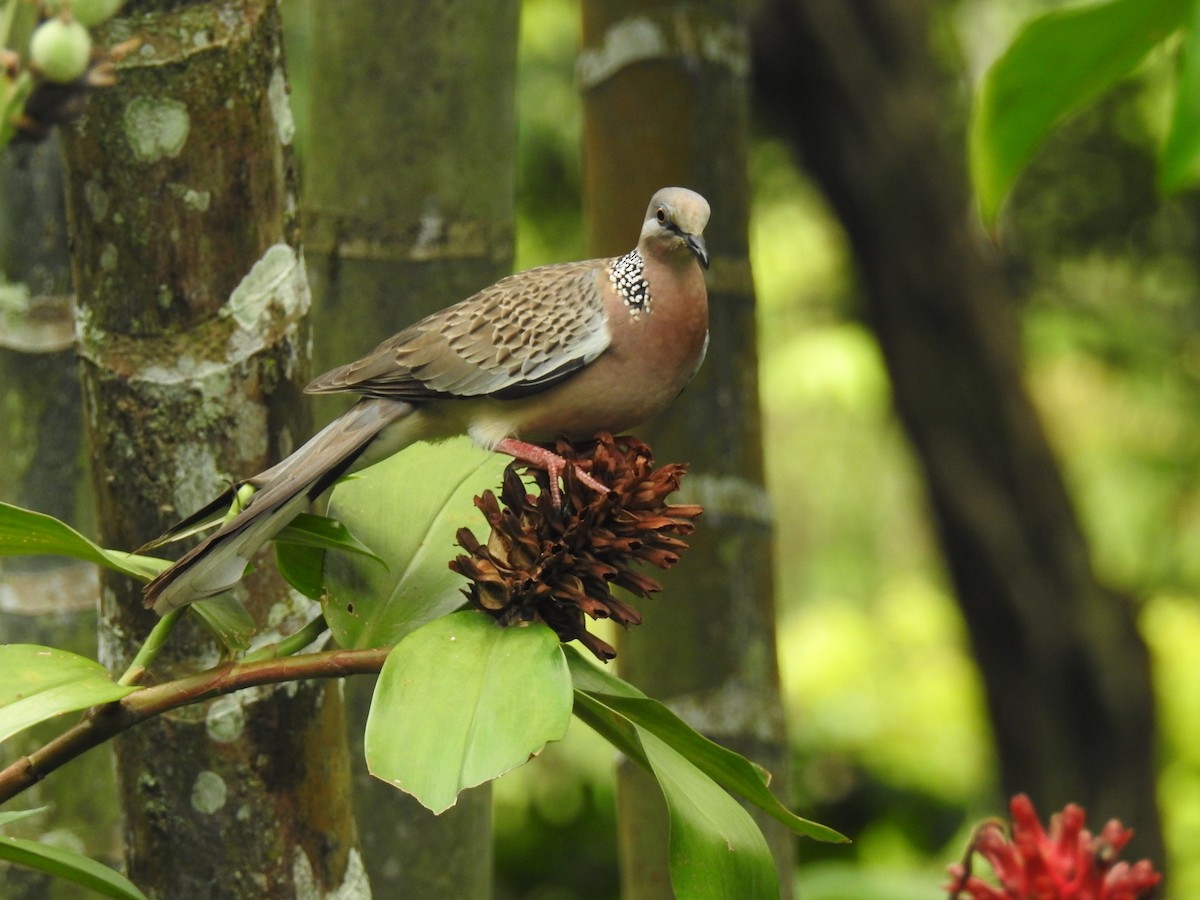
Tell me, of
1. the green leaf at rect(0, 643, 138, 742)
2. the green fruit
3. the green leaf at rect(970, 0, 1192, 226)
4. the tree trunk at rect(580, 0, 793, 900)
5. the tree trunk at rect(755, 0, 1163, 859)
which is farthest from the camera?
the tree trunk at rect(755, 0, 1163, 859)

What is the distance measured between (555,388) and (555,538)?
0.32m

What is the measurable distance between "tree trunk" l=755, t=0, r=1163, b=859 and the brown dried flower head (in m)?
3.16

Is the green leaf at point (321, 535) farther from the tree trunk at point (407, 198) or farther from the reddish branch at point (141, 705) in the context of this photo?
the tree trunk at point (407, 198)

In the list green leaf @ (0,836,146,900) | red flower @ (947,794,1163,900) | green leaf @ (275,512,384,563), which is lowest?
red flower @ (947,794,1163,900)

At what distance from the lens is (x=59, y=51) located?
0.74 meters

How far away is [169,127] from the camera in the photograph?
1.21m

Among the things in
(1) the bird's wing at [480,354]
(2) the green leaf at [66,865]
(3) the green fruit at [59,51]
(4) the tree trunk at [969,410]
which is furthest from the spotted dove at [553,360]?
(4) the tree trunk at [969,410]

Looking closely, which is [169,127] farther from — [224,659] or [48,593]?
[48,593]

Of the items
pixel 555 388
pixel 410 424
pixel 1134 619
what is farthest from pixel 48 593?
pixel 1134 619

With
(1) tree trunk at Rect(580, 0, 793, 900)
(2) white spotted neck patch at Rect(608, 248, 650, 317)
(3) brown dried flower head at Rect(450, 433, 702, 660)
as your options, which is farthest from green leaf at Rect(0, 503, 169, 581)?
(1) tree trunk at Rect(580, 0, 793, 900)

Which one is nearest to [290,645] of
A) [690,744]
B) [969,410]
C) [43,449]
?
[690,744]

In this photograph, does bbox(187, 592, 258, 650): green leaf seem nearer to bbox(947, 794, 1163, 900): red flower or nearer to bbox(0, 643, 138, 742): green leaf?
bbox(0, 643, 138, 742): green leaf

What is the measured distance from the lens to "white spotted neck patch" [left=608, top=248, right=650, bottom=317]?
1511mm

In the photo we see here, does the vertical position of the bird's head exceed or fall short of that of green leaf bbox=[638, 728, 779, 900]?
it exceeds it
